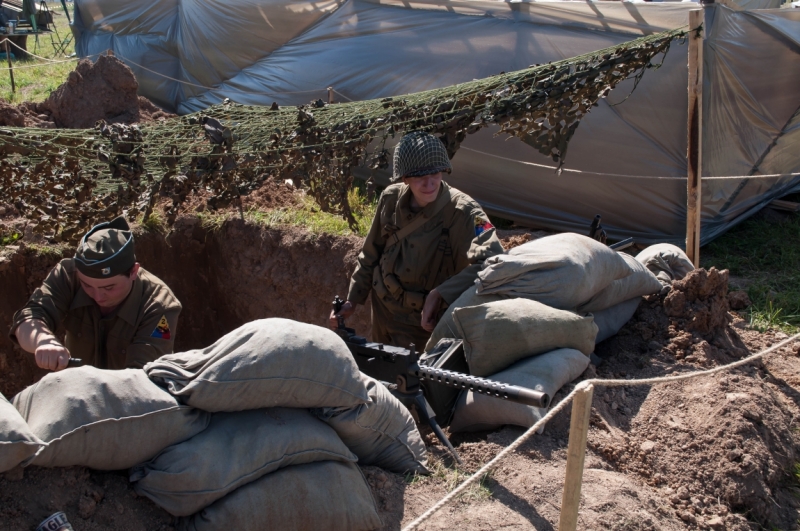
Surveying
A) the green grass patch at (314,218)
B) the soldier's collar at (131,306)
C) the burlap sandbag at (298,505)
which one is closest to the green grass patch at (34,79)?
the green grass patch at (314,218)

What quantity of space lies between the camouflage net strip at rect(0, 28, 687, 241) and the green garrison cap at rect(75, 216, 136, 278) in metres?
0.92

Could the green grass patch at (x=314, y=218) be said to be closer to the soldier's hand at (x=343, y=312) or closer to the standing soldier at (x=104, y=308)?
the soldier's hand at (x=343, y=312)

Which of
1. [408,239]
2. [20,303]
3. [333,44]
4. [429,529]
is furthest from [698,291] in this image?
[333,44]

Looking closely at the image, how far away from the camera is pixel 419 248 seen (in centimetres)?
390

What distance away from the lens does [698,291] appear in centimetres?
379

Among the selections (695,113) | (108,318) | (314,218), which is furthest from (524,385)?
(314,218)

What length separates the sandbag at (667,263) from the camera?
427cm

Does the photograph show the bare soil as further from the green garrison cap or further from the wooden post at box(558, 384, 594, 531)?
the green garrison cap

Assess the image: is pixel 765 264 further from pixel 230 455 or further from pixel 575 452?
pixel 230 455

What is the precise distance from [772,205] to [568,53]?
2.47 metres

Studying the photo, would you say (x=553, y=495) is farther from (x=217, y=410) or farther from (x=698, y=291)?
(x=698, y=291)

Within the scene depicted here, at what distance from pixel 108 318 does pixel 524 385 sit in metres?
2.07

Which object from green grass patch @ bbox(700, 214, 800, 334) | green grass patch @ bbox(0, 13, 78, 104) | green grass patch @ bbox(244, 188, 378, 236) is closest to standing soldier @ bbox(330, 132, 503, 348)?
green grass patch @ bbox(244, 188, 378, 236)

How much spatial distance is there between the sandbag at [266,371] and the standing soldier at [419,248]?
4.58ft
